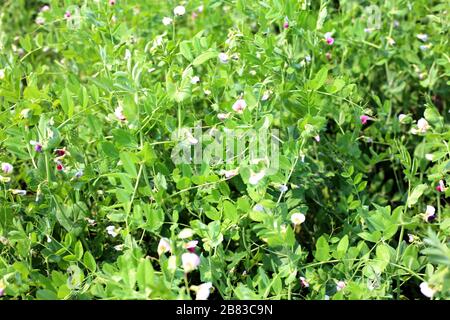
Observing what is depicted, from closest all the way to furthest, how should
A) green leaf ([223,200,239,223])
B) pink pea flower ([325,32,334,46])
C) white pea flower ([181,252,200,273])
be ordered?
white pea flower ([181,252,200,273]) → green leaf ([223,200,239,223]) → pink pea flower ([325,32,334,46])

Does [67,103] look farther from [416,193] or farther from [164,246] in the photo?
[416,193]

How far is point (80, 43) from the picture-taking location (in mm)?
2039

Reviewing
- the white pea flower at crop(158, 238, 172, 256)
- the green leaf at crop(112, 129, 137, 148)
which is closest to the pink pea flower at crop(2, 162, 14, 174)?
the green leaf at crop(112, 129, 137, 148)

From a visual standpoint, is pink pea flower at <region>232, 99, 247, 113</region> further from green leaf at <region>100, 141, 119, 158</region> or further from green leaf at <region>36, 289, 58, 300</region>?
green leaf at <region>36, 289, 58, 300</region>

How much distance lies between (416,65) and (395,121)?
0.29 m

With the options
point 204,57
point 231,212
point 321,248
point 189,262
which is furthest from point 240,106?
point 189,262

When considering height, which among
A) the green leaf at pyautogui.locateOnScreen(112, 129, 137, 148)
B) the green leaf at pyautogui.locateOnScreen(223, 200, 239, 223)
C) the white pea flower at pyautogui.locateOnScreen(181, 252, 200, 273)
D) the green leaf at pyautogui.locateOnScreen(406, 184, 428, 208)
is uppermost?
the green leaf at pyautogui.locateOnScreen(112, 129, 137, 148)

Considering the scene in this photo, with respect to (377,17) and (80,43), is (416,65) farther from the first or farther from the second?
(80,43)

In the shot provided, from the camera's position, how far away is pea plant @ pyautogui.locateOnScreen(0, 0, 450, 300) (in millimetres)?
1294

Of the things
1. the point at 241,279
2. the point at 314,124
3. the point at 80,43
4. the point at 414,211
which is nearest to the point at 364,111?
the point at 314,124

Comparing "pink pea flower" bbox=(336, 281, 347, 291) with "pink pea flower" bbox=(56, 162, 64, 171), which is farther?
"pink pea flower" bbox=(56, 162, 64, 171)

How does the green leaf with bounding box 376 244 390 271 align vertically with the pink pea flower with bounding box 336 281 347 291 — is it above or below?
above

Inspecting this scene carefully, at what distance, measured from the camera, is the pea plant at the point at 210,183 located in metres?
1.29
